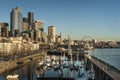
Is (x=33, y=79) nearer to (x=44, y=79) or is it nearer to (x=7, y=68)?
(x=44, y=79)

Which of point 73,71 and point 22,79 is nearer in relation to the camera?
point 22,79

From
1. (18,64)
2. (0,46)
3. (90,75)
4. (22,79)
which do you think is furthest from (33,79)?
(0,46)

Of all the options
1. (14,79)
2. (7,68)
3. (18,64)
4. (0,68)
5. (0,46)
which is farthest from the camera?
(0,46)

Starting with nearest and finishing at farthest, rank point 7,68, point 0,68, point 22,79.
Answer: point 22,79
point 0,68
point 7,68

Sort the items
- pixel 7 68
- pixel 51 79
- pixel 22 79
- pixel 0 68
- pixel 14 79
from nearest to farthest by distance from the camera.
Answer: pixel 14 79, pixel 51 79, pixel 22 79, pixel 0 68, pixel 7 68

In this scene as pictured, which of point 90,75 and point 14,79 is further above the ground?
point 14,79

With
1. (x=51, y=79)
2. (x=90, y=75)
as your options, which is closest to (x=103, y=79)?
(x=90, y=75)

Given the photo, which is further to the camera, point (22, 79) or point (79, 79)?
point (22, 79)

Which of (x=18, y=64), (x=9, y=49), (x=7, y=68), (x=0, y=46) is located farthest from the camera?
(x=9, y=49)

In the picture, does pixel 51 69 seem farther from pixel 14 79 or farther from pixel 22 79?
pixel 14 79
